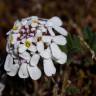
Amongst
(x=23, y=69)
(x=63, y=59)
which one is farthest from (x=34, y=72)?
(x=63, y=59)

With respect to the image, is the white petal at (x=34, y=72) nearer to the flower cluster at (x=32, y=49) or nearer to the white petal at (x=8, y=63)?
the flower cluster at (x=32, y=49)

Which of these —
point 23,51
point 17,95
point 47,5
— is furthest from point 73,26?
point 23,51

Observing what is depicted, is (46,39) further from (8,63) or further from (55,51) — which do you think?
(8,63)

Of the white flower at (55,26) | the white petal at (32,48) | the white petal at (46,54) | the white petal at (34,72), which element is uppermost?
the white flower at (55,26)

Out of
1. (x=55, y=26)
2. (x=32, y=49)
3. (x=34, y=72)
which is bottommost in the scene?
(x=34, y=72)

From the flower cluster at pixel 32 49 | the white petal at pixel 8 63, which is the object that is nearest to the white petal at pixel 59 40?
the flower cluster at pixel 32 49

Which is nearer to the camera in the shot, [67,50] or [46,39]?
[46,39]
